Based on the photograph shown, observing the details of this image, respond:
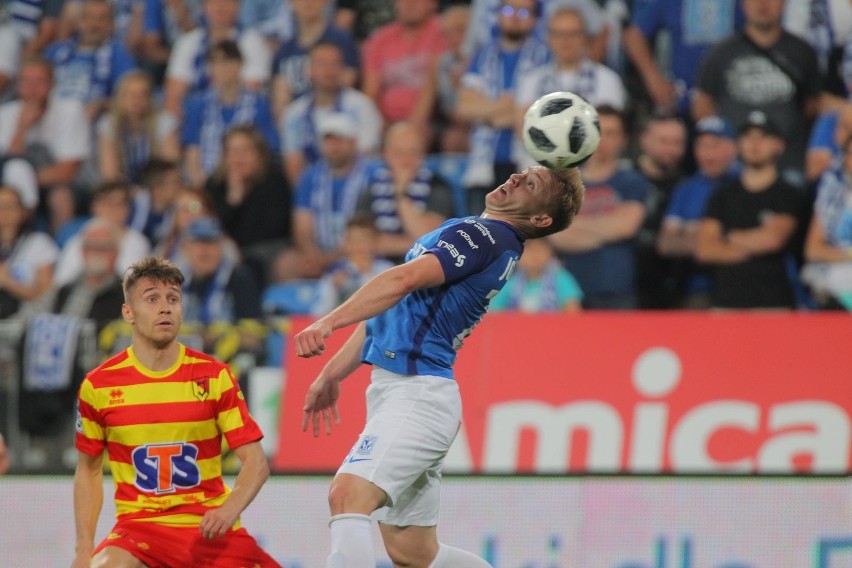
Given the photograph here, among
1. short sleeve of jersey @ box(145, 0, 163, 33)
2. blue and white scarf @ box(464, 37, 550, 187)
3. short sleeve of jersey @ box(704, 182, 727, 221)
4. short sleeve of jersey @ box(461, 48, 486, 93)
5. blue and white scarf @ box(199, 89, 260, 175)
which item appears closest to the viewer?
short sleeve of jersey @ box(704, 182, 727, 221)

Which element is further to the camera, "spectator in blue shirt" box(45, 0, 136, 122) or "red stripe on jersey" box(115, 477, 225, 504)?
"spectator in blue shirt" box(45, 0, 136, 122)

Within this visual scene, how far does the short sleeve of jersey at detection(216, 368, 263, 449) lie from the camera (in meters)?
4.75

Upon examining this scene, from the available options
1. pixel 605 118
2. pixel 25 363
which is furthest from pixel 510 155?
pixel 25 363

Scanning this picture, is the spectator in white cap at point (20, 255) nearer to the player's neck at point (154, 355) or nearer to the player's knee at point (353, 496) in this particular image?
the player's neck at point (154, 355)

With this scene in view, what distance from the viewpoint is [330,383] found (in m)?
5.03

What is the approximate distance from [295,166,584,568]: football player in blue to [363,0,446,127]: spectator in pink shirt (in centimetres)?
553

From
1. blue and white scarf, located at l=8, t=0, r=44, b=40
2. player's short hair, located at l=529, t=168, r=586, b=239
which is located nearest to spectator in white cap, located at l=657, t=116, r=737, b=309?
player's short hair, located at l=529, t=168, r=586, b=239

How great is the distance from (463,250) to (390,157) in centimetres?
494

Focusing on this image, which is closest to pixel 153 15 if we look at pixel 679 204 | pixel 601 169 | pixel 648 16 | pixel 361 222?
pixel 361 222

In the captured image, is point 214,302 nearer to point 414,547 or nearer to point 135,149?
point 135,149

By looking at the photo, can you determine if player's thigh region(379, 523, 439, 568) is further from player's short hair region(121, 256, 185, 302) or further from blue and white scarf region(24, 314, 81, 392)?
blue and white scarf region(24, 314, 81, 392)

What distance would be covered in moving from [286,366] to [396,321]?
372 cm

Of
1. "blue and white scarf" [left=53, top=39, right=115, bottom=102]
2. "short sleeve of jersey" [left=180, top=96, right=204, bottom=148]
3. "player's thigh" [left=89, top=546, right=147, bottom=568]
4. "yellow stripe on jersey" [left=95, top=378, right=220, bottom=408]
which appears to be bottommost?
"player's thigh" [left=89, top=546, right=147, bottom=568]

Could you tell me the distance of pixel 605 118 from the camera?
9109mm
